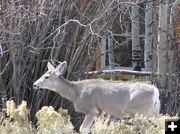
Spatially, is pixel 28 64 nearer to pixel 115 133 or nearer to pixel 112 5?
pixel 112 5

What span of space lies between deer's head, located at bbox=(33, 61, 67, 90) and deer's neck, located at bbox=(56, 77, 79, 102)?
0.08m

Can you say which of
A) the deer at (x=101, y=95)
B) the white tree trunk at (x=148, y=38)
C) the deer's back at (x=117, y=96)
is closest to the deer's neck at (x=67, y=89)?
the deer at (x=101, y=95)

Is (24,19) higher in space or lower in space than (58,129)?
higher

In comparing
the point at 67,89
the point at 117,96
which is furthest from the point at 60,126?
the point at 67,89

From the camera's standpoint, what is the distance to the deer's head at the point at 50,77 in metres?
8.63

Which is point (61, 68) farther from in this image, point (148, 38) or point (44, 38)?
point (148, 38)

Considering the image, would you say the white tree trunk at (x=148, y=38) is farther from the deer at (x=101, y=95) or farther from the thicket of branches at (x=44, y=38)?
the deer at (x=101, y=95)

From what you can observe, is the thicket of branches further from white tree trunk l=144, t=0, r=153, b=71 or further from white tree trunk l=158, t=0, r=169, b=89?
white tree trunk l=144, t=0, r=153, b=71

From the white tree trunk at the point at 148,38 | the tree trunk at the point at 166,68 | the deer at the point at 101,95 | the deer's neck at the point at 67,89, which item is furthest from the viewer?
the white tree trunk at the point at 148,38

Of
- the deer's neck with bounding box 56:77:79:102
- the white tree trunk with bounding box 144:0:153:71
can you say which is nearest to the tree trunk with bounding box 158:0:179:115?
the deer's neck with bounding box 56:77:79:102

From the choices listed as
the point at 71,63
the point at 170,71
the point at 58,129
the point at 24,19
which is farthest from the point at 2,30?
the point at 58,129

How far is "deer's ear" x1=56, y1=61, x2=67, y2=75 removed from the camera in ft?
28.1

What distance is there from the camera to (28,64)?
9.03 m

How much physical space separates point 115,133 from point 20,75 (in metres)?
3.97
